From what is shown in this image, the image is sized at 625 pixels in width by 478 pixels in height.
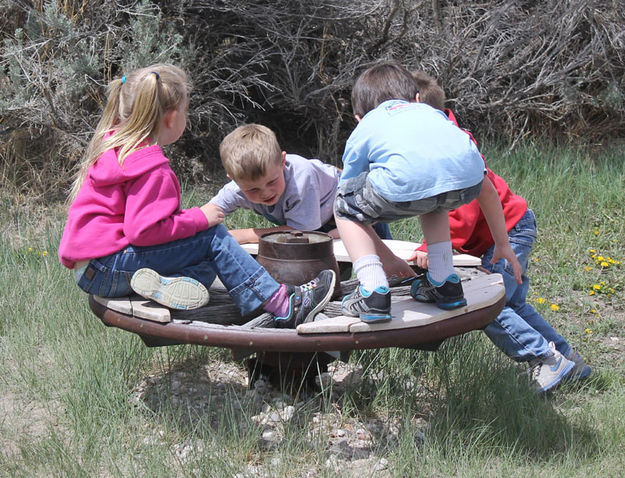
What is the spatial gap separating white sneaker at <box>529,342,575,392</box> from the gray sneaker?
126 mm

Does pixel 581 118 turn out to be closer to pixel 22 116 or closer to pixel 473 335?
pixel 473 335

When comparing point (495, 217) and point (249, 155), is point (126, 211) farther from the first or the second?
point (495, 217)

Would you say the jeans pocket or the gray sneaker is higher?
the jeans pocket

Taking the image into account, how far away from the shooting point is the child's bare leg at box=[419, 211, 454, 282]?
2803 millimetres

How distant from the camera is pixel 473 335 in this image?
12.7 ft

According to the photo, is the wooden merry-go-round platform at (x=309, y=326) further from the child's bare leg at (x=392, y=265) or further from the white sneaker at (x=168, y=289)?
the child's bare leg at (x=392, y=265)

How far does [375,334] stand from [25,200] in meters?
4.55

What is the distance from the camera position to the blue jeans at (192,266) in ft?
9.39

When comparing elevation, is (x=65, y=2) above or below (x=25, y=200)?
above

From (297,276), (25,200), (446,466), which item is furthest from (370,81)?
(25,200)

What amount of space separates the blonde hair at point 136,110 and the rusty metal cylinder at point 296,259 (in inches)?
25.3

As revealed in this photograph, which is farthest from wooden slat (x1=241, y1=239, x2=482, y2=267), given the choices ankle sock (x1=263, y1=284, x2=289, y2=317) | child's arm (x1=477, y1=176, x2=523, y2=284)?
ankle sock (x1=263, y1=284, x2=289, y2=317)

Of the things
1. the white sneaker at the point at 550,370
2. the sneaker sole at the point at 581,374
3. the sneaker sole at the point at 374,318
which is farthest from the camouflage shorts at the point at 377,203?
the sneaker sole at the point at 581,374

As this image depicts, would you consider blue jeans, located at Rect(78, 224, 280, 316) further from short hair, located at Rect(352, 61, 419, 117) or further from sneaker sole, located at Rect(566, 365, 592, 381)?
sneaker sole, located at Rect(566, 365, 592, 381)
